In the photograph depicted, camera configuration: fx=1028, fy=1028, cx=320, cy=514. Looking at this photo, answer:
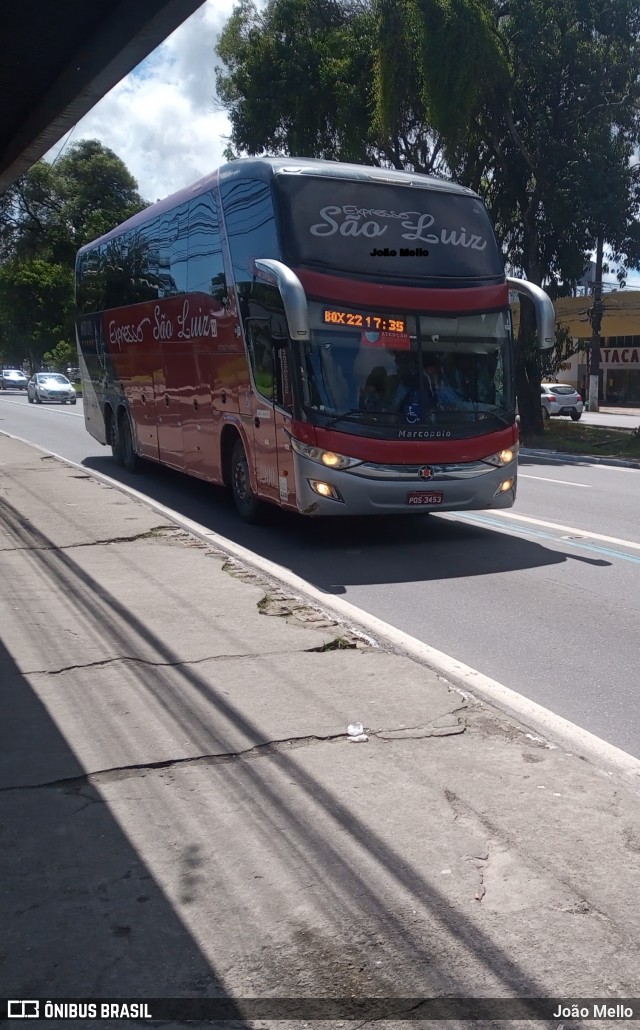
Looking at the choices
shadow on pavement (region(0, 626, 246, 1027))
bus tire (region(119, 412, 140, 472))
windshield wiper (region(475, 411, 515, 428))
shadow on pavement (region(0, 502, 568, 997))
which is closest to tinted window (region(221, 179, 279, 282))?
windshield wiper (region(475, 411, 515, 428))

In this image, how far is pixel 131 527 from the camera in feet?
40.8

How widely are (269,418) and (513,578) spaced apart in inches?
129

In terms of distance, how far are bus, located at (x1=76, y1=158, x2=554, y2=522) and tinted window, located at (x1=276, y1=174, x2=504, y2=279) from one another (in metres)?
0.01

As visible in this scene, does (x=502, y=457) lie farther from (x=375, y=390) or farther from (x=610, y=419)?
(x=610, y=419)

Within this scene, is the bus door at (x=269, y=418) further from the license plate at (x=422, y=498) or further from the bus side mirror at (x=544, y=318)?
the bus side mirror at (x=544, y=318)

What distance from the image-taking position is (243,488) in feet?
41.4

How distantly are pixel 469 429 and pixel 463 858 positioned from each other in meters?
7.30

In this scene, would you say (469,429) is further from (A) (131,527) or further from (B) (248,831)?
(B) (248,831)

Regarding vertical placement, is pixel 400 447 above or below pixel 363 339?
below

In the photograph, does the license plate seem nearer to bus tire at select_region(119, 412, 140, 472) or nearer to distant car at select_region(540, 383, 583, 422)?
bus tire at select_region(119, 412, 140, 472)

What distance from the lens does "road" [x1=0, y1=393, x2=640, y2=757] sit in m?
6.61

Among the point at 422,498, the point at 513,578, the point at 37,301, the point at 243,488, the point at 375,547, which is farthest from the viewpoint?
the point at 37,301

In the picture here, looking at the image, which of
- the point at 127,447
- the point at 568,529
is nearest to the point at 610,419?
the point at 127,447

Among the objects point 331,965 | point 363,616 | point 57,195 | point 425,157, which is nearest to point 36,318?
point 57,195
